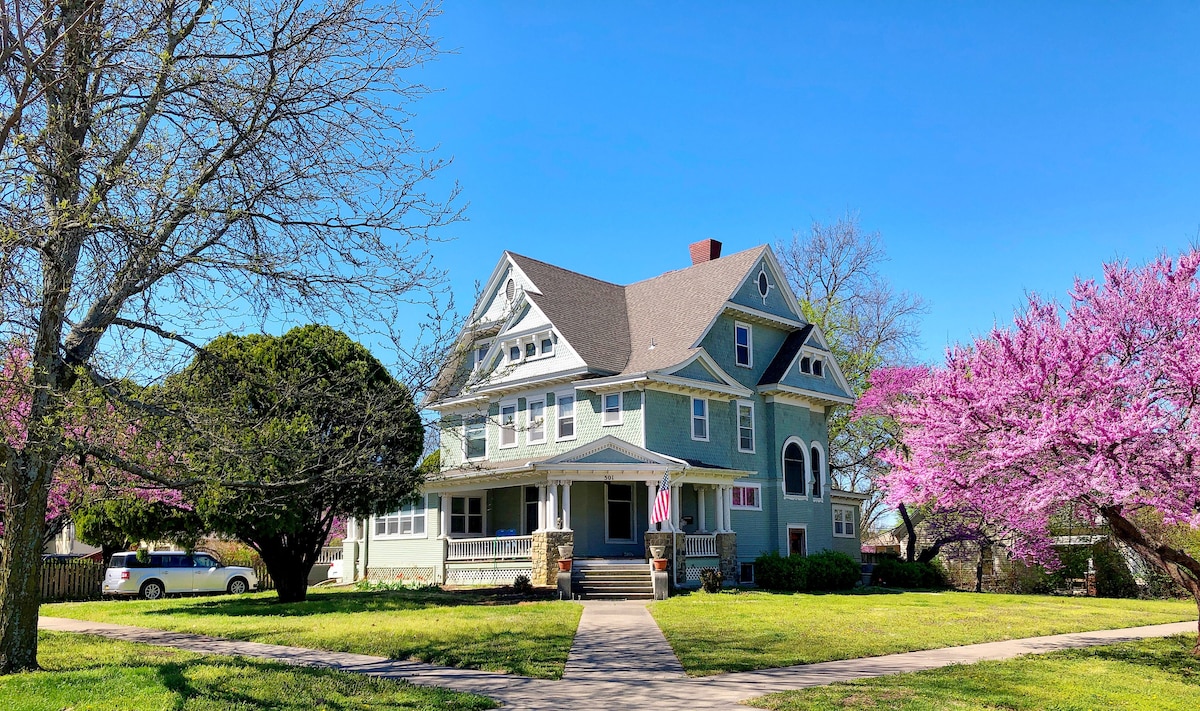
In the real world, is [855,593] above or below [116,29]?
below

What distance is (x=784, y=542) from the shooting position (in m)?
30.7

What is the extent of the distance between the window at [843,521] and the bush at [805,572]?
6.34m

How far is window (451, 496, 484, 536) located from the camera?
104 ft

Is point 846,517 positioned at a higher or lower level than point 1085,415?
lower

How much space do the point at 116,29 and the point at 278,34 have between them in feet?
5.16

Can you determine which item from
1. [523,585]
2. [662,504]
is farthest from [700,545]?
[523,585]

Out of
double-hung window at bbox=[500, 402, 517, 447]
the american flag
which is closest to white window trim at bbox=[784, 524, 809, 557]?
the american flag

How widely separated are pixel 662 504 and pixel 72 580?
17997 mm

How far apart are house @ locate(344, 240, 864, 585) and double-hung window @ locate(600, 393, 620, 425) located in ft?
0.15

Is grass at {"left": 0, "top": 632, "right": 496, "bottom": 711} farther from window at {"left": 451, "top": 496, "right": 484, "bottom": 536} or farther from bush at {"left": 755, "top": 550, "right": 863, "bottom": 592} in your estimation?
window at {"left": 451, "top": 496, "right": 484, "bottom": 536}

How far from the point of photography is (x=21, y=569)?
33.0 feet

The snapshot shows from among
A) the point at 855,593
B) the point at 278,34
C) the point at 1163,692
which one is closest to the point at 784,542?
the point at 855,593

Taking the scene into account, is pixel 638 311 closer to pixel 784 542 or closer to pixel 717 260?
pixel 717 260

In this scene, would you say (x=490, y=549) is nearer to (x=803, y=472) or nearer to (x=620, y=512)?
(x=620, y=512)
